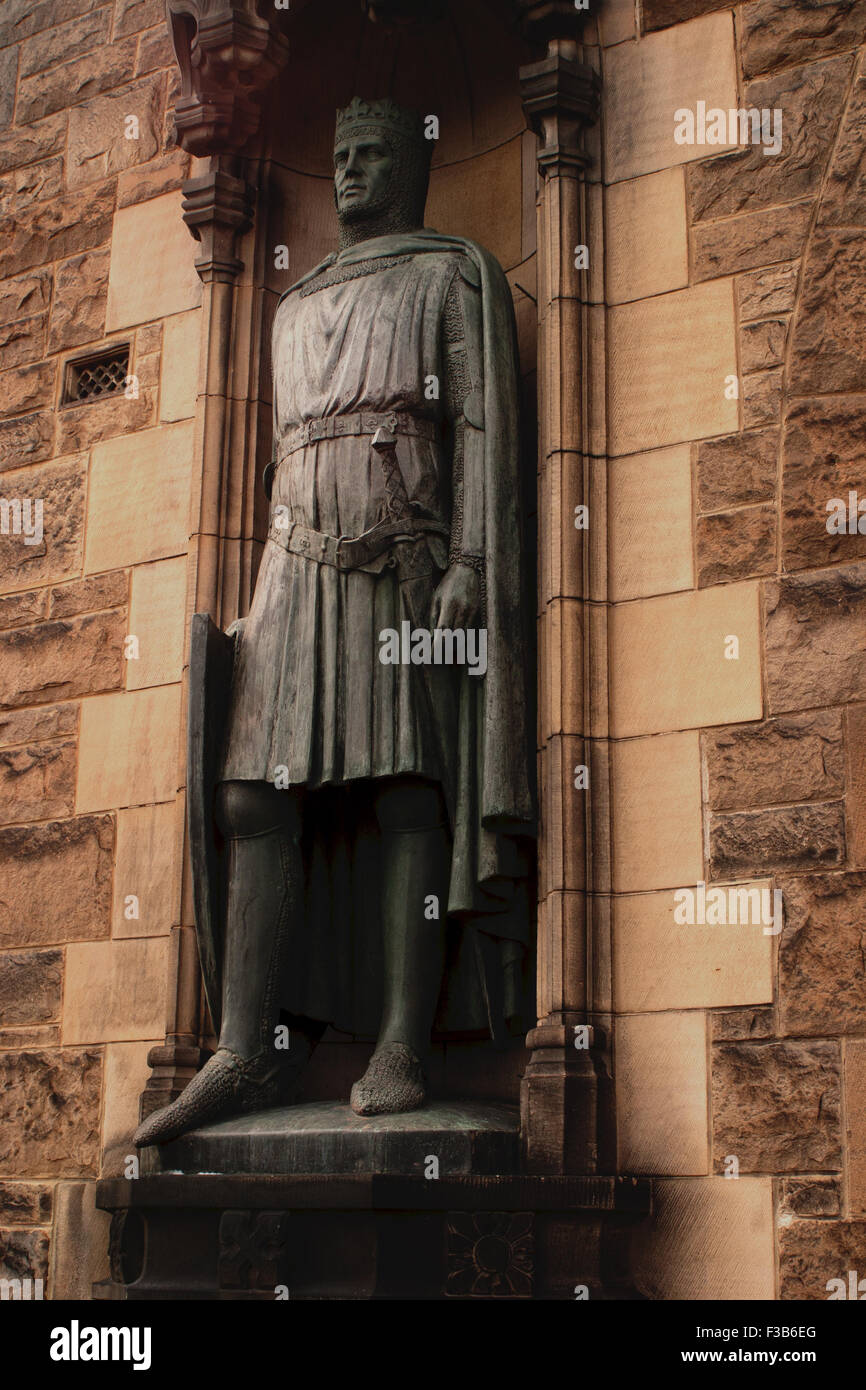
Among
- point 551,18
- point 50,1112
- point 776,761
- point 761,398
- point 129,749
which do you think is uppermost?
point 551,18

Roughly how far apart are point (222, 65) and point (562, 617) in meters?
2.25

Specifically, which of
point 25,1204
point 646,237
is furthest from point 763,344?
point 25,1204

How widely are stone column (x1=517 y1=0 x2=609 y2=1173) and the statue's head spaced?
1.28ft

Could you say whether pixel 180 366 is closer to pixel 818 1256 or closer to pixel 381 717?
pixel 381 717

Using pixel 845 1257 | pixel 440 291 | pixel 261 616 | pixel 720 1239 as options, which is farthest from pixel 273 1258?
pixel 440 291

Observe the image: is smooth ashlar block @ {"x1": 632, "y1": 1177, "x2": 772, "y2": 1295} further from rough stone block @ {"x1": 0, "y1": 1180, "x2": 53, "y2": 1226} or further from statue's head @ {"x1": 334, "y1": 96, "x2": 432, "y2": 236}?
statue's head @ {"x1": 334, "y1": 96, "x2": 432, "y2": 236}

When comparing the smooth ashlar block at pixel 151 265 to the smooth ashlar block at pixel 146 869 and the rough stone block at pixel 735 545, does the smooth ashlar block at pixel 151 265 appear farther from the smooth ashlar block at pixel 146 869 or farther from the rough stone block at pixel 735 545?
the rough stone block at pixel 735 545

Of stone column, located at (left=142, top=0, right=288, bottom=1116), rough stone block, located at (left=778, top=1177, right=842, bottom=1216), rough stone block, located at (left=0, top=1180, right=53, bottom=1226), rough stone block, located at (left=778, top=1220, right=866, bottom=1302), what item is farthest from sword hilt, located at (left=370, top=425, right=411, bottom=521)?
rough stone block, located at (left=0, top=1180, right=53, bottom=1226)

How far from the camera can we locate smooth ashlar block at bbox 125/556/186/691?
584 cm

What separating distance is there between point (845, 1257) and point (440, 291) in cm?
286

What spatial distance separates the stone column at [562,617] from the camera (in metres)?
4.55

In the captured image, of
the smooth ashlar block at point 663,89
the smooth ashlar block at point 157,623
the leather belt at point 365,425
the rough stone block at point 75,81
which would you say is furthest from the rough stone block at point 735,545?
the rough stone block at point 75,81

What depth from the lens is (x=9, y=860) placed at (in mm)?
6035

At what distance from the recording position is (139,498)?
20.0 feet
